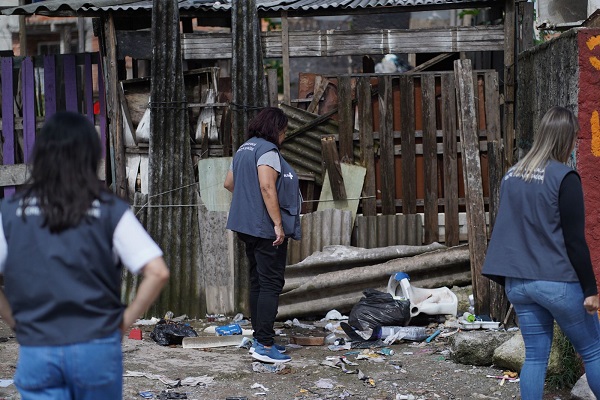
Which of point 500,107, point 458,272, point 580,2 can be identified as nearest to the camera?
point 458,272

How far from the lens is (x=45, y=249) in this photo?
3070mm

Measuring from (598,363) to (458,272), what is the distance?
3.90m

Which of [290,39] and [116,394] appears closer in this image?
[116,394]

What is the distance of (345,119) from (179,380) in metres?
3.40

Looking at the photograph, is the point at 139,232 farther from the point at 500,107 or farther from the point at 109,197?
the point at 500,107

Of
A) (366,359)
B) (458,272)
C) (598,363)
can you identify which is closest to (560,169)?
(598,363)

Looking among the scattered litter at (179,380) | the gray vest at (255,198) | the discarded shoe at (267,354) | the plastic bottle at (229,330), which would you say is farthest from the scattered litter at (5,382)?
the plastic bottle at (229,330)

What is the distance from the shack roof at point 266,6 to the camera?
8461 millimetres

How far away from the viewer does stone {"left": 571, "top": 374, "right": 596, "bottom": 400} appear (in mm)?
5457

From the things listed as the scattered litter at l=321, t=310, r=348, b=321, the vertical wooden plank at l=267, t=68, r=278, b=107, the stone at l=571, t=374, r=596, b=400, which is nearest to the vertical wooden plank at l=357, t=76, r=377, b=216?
the vertical wooden plank at l=267, t=68, r=278, b=107

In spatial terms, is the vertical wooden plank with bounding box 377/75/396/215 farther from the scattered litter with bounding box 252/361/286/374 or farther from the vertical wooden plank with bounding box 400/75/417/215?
the scattered litter with bounding box 252/361/286/374

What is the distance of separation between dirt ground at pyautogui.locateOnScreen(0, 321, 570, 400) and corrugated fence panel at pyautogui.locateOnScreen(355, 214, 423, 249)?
1.44m

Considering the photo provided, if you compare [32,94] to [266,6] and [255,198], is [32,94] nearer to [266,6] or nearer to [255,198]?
[266,6]

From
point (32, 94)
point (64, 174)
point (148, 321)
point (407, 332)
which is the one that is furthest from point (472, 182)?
point (64, 174)
